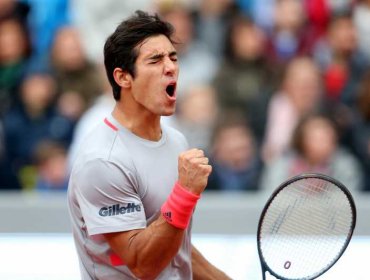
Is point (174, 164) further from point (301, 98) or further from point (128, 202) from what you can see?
point (301, 98)

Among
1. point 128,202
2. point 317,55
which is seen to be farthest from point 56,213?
point 128,202

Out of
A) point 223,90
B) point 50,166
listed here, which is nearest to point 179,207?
point 50,166

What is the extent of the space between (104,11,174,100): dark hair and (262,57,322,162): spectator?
4229 millimetres

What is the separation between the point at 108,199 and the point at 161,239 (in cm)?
24

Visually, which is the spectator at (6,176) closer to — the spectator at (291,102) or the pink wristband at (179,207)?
the spectator at (291,102)

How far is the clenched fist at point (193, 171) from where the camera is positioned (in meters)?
3.66

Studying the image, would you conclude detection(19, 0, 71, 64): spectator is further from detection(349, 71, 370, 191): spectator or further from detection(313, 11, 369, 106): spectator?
Result: detection(349, 71, 370, 191): spectator

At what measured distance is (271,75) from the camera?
8.52 m

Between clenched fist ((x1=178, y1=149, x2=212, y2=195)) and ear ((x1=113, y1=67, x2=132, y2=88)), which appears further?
ear ((x1=113, y1=67, x2=132, y2=88))

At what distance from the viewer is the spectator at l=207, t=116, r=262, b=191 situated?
7.82 metres

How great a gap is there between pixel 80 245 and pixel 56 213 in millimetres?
3037

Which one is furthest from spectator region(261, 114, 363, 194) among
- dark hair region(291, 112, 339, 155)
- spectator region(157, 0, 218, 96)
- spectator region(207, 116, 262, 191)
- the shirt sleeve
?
the shirt sleeve

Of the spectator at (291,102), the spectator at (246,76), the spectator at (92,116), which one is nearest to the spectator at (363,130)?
the spectator at (291,102)

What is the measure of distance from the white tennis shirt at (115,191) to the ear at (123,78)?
5.5 inches
